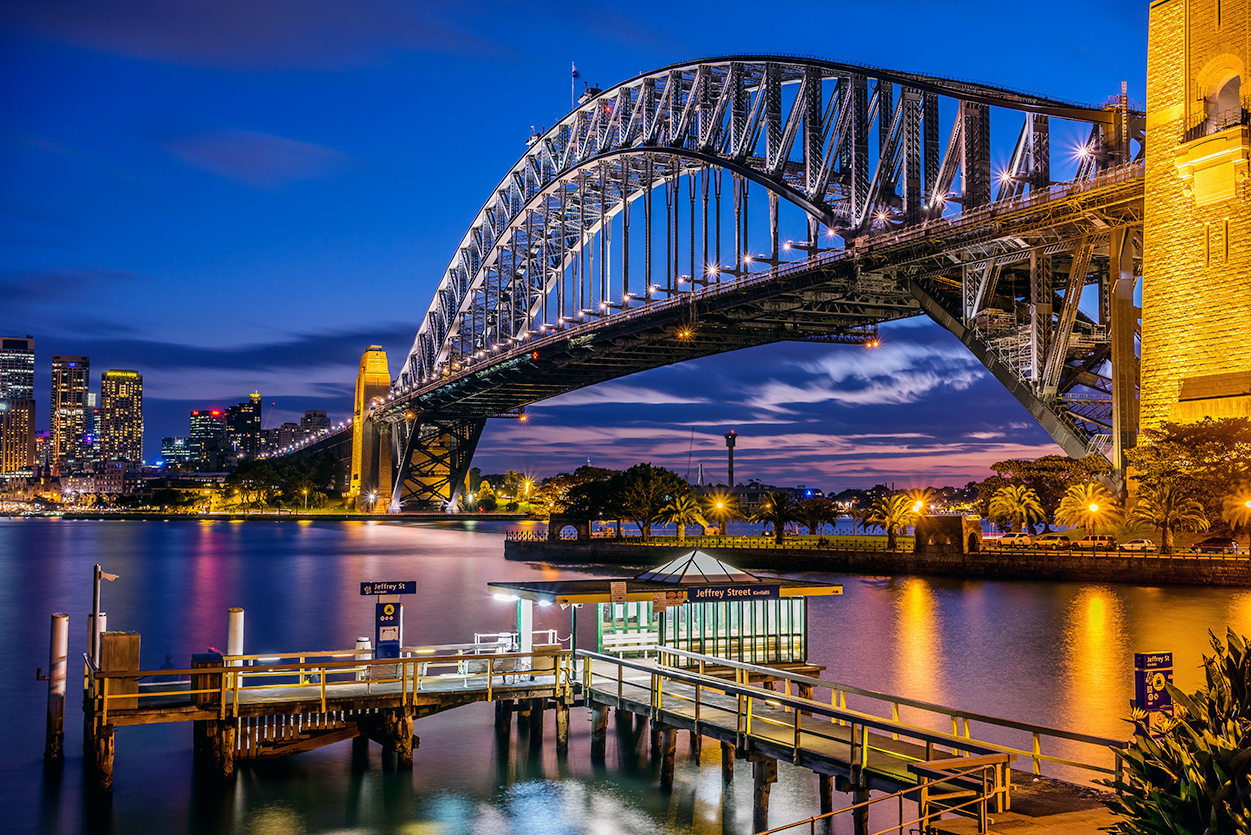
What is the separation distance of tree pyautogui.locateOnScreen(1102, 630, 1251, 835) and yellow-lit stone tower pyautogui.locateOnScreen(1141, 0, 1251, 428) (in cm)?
3873

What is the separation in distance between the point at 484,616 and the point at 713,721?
30799mm

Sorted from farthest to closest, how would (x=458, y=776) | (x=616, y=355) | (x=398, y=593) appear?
(x=616, y=355)
(x=398, y=593)
(x=458, y=776)

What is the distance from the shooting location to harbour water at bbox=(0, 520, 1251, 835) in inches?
679

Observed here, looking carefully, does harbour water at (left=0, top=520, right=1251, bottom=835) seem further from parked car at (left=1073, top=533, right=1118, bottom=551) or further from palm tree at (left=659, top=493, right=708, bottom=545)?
palm tree at (left=659, top=493, right=708, bottom=545)

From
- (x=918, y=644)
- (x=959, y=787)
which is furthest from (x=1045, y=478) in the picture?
(x=959, y=787)

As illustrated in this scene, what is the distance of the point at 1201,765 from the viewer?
673 centimetres

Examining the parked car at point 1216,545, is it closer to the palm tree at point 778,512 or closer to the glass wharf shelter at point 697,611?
the palm tree at point 778,512

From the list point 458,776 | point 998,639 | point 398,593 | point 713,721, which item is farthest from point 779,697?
point 998,639

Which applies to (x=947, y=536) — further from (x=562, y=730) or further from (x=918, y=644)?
(x=562, y=730)

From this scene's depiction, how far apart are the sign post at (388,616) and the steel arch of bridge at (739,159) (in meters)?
37.9

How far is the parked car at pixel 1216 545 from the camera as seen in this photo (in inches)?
1964

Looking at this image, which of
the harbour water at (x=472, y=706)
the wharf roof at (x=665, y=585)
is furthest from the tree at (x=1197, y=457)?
the wharf roof at (x=665, y=585)

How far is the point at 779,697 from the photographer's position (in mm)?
15672

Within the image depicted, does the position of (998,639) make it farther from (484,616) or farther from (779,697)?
(779,697)
